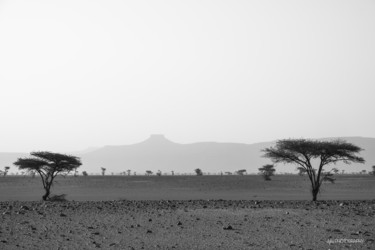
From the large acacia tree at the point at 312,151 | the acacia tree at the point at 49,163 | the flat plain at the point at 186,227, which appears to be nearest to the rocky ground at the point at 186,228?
the flat plain at the point at 186,227

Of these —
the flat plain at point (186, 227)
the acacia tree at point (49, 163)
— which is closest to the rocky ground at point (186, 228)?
the flat plain at point (186, 227)

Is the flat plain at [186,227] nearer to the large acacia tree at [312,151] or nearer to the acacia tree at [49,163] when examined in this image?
the large acacia tree at [312,151]

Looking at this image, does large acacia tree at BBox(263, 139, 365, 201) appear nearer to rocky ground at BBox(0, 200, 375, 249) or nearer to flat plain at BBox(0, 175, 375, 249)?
rocky ground at BBox(0, 200, 375, 249)

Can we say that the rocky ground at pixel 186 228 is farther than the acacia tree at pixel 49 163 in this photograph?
No

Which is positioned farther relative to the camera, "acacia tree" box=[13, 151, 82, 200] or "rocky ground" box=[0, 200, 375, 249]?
"acacia tree" box=[13, 151, 82, 200]

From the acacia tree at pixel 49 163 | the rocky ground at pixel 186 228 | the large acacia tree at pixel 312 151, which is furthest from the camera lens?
the acacia tree at pixel 49 163

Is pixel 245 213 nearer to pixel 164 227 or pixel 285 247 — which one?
Result: pixel 164 227

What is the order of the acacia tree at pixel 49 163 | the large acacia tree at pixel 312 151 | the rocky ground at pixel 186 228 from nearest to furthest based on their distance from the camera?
the rocky ground at pixel 186 228 < the large acacia tree at pixel 312 151 < the acacia tree at pixel 49 163

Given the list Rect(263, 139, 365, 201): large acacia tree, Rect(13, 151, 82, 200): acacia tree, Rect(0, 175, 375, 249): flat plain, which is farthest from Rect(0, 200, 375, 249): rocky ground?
Rect(13, 151, 82, 200): acacia tree

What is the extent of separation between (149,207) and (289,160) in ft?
53.9

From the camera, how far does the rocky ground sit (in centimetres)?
1500

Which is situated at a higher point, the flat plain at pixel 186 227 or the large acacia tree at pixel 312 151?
the large acacia tree at pixel 312 151

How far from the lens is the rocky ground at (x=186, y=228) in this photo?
15000 millimetres

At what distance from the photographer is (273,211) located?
2156 cm
